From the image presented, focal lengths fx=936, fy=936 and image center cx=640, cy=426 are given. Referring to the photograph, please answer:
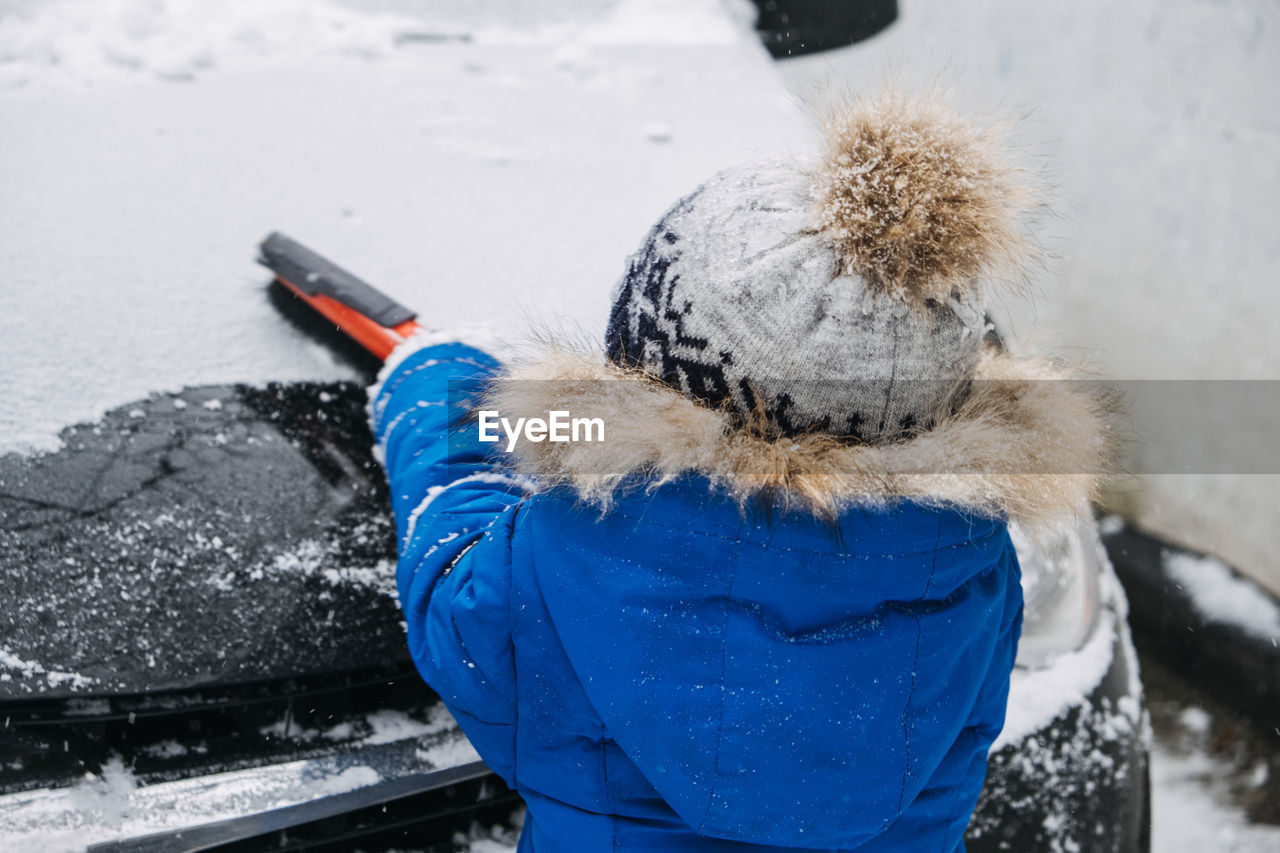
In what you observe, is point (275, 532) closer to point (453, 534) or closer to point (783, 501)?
point (453, 534)

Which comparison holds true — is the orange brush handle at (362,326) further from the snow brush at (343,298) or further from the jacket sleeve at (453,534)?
the jacket sleeve at (453,534)

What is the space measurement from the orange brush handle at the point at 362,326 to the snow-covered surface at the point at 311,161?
0.06m

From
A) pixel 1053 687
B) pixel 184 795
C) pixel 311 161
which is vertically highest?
pixel 311 161

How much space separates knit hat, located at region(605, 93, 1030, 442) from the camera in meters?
0.76

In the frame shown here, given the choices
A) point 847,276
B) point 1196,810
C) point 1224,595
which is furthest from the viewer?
point 1224,595

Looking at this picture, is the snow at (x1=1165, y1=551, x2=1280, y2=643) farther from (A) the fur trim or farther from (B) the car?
(A) the fur trim

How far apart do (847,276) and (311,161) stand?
147cm

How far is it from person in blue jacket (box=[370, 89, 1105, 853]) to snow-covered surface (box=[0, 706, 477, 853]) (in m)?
0.36

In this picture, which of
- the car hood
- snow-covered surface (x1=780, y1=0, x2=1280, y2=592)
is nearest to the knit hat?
the car hood

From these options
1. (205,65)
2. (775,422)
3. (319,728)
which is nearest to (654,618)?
(775,422)

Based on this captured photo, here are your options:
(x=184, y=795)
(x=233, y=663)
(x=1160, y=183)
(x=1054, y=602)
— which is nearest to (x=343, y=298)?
(x=233, y=663)

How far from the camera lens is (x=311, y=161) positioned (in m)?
1.89

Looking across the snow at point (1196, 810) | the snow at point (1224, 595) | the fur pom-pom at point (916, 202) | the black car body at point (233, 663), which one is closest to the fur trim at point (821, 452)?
the fur pom-pom at point (916, 202)

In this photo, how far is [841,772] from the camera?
847mm
